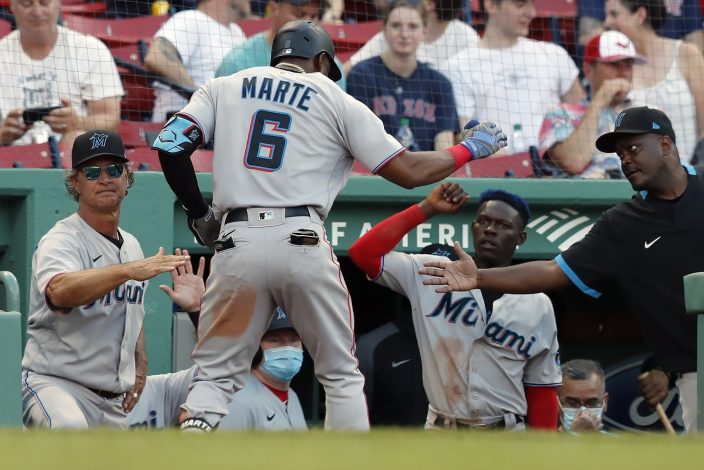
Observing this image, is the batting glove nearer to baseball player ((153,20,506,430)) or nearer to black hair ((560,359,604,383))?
baseball player ((153,20,506,430))

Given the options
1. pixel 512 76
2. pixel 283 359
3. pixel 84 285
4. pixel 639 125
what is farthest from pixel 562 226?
pixel 84 285

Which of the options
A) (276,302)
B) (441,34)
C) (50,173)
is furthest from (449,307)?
(441,34)

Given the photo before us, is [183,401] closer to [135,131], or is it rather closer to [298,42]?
[135,131]

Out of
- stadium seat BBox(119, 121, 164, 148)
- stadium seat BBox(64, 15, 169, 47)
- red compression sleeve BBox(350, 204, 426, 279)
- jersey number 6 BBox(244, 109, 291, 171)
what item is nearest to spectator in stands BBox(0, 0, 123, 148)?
stadium seat BBox(119, 121, 164, 148)

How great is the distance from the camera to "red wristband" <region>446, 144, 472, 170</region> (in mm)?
5340

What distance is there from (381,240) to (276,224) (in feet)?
3.91

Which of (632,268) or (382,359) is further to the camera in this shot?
(382,359)

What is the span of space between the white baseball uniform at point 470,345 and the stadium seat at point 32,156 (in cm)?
184

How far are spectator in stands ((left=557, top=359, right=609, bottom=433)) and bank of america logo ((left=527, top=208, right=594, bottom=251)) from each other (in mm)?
798

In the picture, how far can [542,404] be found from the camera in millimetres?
6477

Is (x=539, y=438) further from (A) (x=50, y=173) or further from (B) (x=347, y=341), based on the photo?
(A) (x=50, y=173)

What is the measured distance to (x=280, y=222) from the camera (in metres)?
5.04

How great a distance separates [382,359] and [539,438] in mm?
3918

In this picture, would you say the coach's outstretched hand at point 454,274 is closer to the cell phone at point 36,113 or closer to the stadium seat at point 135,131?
the stadium seat at point 135,131
